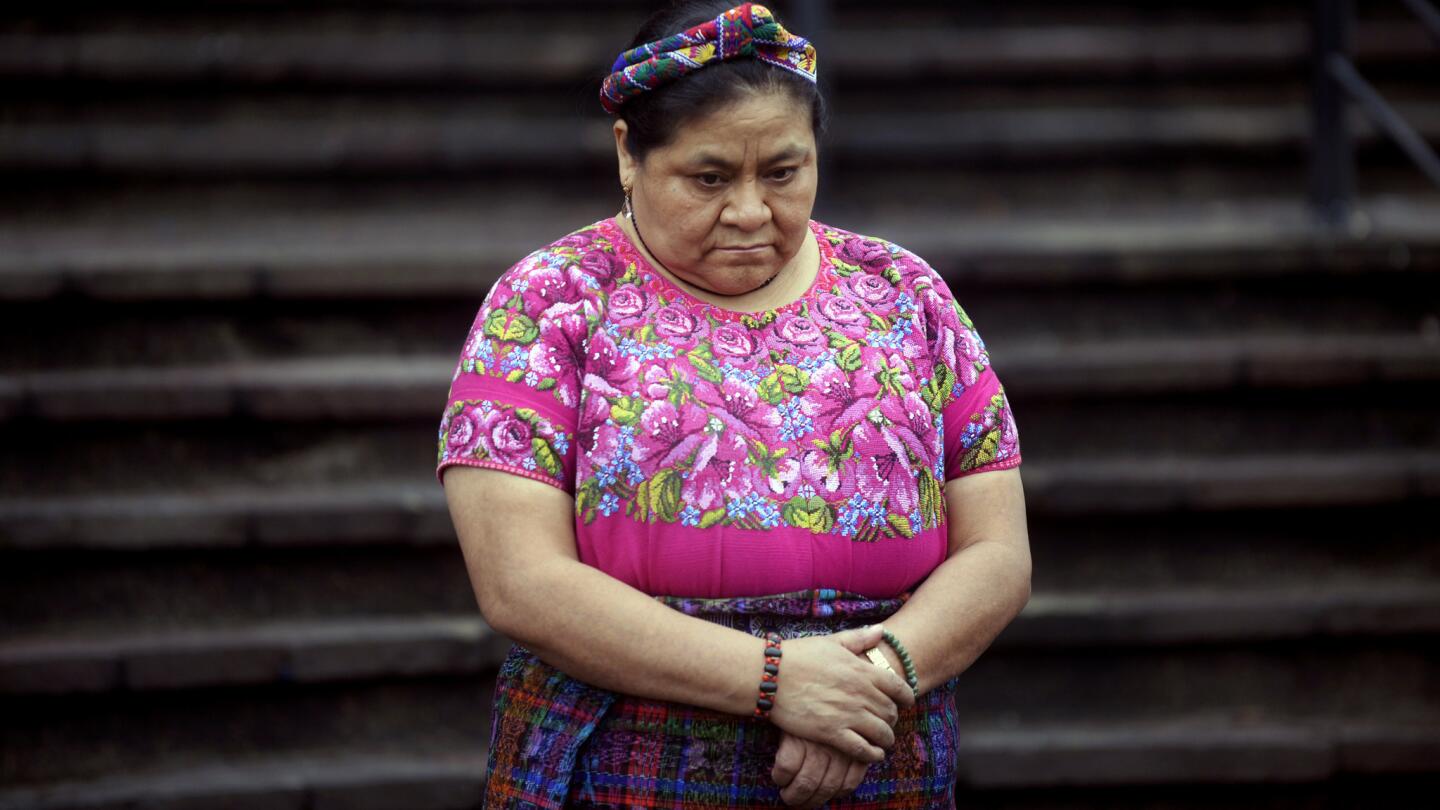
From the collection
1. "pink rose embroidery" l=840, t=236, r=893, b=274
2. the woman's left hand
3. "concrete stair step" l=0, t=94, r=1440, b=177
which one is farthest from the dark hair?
"concrete stair step" l=0, t=94, r=1440, b=177

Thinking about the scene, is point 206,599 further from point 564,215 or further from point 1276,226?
point 1276,226

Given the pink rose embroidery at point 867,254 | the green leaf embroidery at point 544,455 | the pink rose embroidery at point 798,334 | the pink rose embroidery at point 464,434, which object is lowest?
the green leaf embroidery at point 544,455

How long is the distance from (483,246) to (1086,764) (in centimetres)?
181

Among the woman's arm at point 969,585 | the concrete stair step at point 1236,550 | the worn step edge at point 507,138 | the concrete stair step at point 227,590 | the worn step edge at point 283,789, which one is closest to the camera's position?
→ the woman's arm at point 969,585

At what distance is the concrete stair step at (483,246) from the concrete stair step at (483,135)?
0.43 feet

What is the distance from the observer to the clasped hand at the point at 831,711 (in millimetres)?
1820

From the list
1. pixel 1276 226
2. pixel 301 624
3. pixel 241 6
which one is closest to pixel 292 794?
pixel 301 624

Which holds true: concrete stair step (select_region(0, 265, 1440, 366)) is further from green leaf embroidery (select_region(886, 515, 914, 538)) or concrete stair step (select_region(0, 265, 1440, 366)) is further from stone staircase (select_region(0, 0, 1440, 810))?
green leaf embroidery (select_region(886, 515, 914, 538))

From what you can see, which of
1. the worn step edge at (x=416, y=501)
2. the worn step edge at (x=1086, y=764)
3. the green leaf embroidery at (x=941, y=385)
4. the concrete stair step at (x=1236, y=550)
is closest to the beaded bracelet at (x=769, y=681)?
the green leaf embroidery at (x=941, y=385)

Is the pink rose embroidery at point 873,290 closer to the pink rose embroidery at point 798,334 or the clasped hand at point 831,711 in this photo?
the pink rose embroidery at point 798,334

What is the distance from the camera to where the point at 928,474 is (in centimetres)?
196

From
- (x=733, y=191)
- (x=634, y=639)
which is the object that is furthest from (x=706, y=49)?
(x=634, y=639)

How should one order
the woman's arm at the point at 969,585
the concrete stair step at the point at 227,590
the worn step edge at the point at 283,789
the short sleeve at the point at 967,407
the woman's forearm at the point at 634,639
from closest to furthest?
the woman's forearm at the point at 634,639, the woman's arm at the point at 969,585, the short sleeve at the point at 967,407, the worn step edge at the point at 283,789, the concrete stair step at the point at 227,590

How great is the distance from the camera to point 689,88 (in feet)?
6.16
